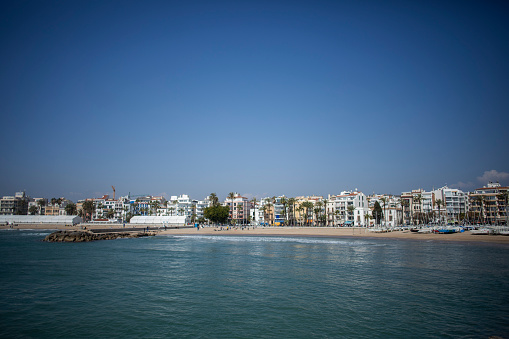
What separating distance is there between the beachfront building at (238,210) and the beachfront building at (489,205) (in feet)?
291

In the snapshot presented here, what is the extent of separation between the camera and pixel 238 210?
148m

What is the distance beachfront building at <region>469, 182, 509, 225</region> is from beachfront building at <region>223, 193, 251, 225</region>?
8863cm

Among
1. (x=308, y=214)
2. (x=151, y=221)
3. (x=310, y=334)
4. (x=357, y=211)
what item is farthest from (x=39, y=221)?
(x=310, y=334)

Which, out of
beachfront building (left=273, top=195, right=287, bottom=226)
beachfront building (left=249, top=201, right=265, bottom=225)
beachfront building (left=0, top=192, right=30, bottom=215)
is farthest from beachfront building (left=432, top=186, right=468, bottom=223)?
beachfront building (left=0, top=192, right=30, bottom=215)

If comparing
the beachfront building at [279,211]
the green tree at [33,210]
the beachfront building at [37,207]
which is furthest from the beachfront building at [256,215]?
the green tree at [33,210]

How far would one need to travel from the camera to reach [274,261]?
108 feet

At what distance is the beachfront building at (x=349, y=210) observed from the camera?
115250 mm

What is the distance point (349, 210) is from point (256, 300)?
106389mm

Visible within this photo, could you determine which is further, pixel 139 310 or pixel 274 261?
pixel 274 261

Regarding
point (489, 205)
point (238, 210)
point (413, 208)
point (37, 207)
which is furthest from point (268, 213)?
point (37, 207)

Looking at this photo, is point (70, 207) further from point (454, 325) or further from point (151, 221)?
point (454, 325)

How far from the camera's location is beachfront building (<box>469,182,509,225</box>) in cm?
10312

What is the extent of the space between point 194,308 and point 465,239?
58.3 metres

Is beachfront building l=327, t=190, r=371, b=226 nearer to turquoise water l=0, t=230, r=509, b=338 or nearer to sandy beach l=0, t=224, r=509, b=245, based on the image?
sandy beach l=0, t=224, r=509, b=245
